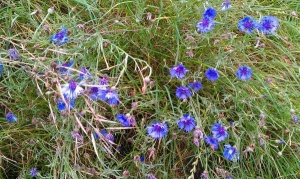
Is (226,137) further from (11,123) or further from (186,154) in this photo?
(11,123)

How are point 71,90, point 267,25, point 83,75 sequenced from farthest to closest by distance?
1. point 267,25
2. point 83,75
3. point 71,90

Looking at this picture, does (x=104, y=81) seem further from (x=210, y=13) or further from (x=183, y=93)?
(x=210, y=13)

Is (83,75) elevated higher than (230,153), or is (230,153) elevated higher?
(83,75)

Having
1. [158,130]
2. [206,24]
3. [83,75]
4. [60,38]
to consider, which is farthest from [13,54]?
[206,24]

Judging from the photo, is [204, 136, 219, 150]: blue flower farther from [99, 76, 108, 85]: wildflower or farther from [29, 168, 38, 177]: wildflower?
[29, 168, 38, 177]: wildflower

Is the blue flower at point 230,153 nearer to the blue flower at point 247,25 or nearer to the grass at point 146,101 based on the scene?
the grass at point 146,101

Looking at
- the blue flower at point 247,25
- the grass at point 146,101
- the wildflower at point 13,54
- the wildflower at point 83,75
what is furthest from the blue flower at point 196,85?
the wildflower at point 13,54

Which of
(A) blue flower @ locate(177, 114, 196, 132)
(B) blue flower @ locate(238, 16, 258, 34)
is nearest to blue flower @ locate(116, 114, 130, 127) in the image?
(A) blue flower @ locate(177, 114, 196, 132)
